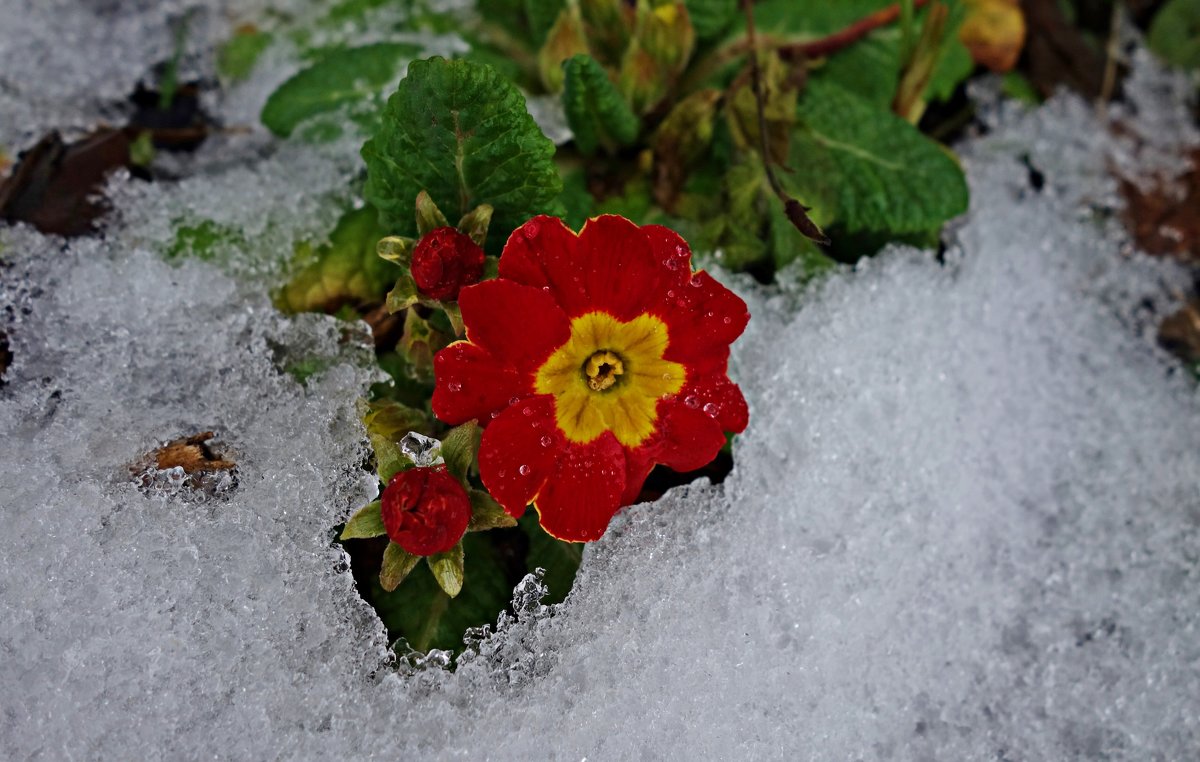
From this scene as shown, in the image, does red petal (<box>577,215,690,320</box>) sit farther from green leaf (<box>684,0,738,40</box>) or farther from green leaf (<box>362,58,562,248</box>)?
green leaf (<box>684,0,738,40</box>)

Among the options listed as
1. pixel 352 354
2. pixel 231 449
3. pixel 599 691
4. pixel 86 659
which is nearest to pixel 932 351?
pixel 599 691

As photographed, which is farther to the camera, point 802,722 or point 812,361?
point 812,361

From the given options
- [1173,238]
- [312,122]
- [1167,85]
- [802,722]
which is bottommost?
[802,722]

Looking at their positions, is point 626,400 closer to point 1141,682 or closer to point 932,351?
point 932,351

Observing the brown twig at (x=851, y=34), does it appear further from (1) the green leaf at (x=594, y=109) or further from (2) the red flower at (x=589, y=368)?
(2) the red flower at (x=589, y=368)

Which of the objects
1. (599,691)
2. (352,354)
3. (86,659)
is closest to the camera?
(86,659)

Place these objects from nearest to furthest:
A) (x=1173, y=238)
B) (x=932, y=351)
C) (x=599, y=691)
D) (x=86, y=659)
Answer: (x=86, y=659) → (x=599, y=691) → (x=932, y=351) → (x=1173, y=238)

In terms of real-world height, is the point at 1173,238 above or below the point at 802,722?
above
